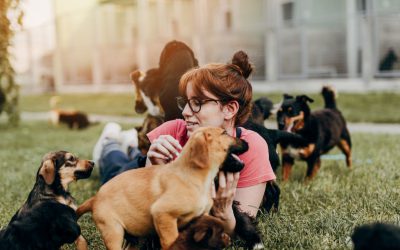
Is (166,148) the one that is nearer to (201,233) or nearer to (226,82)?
(226,82)

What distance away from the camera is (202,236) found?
305 cm

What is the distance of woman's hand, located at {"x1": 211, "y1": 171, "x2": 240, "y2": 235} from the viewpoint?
3379 millimetres

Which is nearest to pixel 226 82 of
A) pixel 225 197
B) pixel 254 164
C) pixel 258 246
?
pixel 254 164

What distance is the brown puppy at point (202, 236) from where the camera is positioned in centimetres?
303

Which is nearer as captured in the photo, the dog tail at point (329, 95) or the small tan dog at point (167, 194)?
the small tan dog at point (167, 194)

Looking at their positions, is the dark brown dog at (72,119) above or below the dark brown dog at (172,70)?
below

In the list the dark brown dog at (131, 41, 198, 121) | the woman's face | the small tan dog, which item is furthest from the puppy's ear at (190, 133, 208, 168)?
the dark brown dog at (131, 41, 198, 121)

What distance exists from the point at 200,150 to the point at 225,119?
2.46 feet

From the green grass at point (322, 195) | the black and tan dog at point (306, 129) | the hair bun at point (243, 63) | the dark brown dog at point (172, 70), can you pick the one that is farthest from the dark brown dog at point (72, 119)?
the hair bun at point (243, 63)

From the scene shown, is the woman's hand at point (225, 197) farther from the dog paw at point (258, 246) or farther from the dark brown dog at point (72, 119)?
the dark brown dog at point (72, 119)

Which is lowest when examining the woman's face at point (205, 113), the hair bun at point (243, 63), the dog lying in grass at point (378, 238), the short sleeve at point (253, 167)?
the dog lying in grass at point (378, 238)

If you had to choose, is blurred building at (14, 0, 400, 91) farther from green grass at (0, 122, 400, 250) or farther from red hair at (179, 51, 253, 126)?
red hair at (179, 51, 253, 126)

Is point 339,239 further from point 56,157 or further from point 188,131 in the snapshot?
point 56,157

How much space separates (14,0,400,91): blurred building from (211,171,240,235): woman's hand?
943 centimetres
